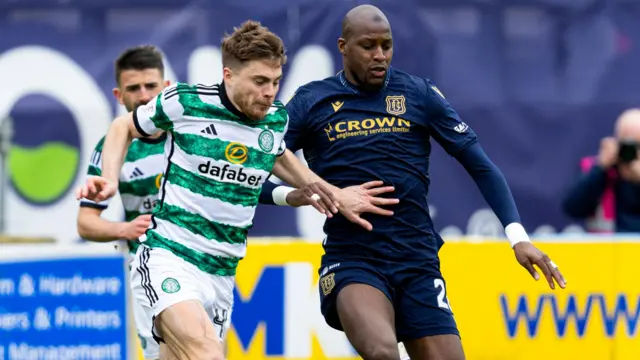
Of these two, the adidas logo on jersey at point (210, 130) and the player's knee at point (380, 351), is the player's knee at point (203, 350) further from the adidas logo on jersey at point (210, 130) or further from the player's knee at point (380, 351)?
the adidas logo on jersey at point (210, 130)

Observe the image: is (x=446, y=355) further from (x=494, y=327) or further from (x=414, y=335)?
(x=494, y=327)

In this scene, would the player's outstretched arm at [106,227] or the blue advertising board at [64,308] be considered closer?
the player's outstretched arm at [106,227]

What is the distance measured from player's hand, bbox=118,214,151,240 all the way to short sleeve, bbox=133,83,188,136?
657mm

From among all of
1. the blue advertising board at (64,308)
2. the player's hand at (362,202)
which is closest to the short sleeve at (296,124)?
the player's hand at (362,202)

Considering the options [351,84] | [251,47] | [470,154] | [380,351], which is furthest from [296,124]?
[380,351]

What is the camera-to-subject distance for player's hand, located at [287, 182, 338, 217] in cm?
646

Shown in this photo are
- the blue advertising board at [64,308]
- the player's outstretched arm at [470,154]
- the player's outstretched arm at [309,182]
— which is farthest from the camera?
the blue advertising board at [64,308]

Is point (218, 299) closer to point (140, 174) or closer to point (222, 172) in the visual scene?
point (222, 172)

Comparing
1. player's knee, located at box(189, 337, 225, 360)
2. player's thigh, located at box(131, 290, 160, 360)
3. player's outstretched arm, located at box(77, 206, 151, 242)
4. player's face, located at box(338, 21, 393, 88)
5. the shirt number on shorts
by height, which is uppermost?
player's face, located at box(338, 21, 393, 88)

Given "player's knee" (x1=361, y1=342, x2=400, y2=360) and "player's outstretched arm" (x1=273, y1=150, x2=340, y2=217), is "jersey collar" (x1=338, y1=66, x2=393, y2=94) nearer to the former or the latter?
"player's outstretched arm" (x1=273, y1=150, x2=340, y2=217)

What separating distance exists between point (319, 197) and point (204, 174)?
62cm

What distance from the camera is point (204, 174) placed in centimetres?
→ 633

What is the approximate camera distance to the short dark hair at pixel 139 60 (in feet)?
25.2

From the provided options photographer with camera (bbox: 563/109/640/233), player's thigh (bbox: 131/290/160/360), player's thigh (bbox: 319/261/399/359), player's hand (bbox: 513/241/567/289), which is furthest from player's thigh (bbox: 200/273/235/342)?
photographer with camera (bbox: 563/109/640/233)
